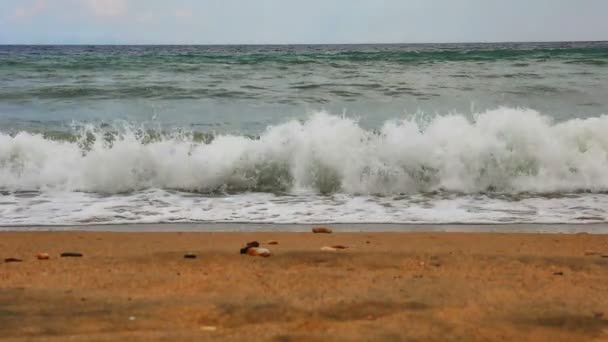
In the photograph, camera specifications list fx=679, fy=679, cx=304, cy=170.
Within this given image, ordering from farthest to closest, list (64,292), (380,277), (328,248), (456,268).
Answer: (328,248)
(456,268)
(380,277)
(64,292)

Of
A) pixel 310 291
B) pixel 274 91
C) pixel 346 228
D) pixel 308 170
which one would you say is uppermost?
pixel 274 91

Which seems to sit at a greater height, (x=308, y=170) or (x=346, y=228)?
(x=308, y=170)

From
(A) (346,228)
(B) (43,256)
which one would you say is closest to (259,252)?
(B) (43,256)

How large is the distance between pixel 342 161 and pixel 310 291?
3.92 meters

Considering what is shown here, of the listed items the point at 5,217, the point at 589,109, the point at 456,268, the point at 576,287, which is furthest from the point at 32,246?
the point at 589,109

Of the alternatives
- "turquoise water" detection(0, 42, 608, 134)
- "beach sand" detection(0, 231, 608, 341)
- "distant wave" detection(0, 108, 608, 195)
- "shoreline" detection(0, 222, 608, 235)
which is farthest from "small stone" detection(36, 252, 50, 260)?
"turquoise water" detection(0, 42, 608, 134)

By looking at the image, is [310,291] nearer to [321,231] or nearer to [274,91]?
[321,231]

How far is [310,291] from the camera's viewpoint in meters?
2.94

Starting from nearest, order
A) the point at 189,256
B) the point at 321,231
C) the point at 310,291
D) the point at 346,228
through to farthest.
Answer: the point at 310,291
the point at 189,256
the point at 321,231
the point at 346,228

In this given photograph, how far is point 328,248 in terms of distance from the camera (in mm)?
3906

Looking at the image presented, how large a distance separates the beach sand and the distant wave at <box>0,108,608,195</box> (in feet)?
7.57

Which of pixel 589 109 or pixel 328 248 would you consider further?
pixel 589 109

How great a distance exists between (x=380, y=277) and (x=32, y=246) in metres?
2.29

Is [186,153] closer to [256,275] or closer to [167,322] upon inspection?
[256,275]
